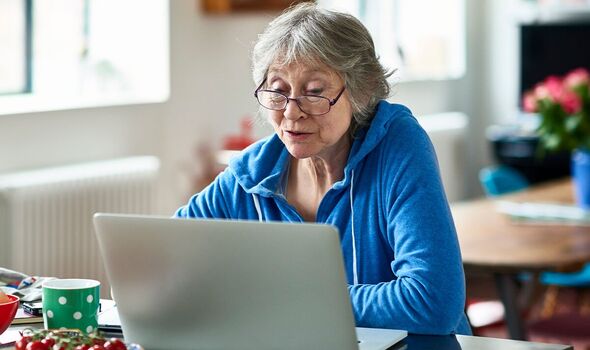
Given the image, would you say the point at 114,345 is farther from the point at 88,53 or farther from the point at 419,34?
the point at 419,34

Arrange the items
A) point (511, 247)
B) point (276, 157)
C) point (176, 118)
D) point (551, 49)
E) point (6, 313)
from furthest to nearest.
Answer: point (551, 49), point (176, 118), point (511, 247), point (276, 157), point (6, 313)

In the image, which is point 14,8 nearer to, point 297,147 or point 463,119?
point 297,147

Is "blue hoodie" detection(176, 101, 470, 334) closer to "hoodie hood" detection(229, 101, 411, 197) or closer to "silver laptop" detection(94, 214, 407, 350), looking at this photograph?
"hoodie hood" detection(229, 101, 411, 197)

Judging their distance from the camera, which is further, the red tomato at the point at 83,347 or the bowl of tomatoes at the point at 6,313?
the bowl of tomatoes at the point at 6,313

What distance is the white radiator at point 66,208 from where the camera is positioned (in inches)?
155

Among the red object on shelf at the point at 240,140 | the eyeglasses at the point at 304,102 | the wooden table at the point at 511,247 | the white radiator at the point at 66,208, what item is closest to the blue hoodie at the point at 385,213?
the eyeglasses at the point at 304,102

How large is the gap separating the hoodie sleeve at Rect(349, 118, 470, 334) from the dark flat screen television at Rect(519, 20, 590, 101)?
4.30 meters

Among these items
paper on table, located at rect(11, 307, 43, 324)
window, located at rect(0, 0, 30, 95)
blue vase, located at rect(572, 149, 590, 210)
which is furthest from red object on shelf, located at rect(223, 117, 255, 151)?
paper on table, located at rect(11, 307, 43, 324)

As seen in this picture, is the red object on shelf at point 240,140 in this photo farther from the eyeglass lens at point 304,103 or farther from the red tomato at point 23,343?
the red tomato at point 23,343

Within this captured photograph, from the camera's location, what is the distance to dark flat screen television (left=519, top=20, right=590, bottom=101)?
6.25 meters

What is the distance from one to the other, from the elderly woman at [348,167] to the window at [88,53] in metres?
2.10

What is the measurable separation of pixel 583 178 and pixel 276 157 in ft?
6.85

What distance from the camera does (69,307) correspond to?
1858 mm

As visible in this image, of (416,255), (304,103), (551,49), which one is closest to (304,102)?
(304,103)
